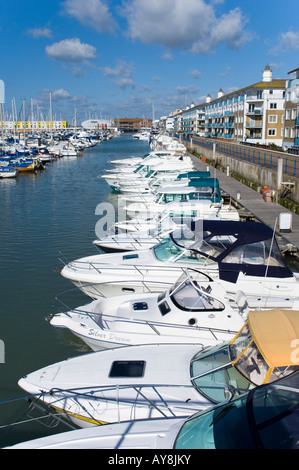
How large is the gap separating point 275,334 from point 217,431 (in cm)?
222

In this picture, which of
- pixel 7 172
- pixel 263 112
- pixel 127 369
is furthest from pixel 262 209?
pixel 263 112

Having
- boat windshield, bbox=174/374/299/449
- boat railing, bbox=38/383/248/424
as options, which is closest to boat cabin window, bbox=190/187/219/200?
boat railing, bbox=38/383/248/424

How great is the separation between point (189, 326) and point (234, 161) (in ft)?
107

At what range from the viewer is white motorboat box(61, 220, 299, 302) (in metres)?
11.1

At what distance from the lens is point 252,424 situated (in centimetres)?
408

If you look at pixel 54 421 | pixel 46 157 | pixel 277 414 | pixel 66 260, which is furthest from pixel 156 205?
pixel 46 157

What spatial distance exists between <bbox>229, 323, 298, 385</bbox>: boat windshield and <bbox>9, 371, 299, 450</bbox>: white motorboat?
103 centimetres

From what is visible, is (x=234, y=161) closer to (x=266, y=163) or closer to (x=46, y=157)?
(x=266, y=163)

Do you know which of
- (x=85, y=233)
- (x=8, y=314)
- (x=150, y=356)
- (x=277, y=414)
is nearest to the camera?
(x=277, y=414)

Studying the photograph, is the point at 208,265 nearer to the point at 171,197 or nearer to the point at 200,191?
the point at 171,197

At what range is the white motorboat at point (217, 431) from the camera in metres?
3.95

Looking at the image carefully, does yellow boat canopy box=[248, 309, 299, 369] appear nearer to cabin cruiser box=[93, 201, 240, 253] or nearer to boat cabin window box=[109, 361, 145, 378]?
boat cabin window box=[109, 361, 145, 378]

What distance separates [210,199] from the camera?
2214 centimetres
